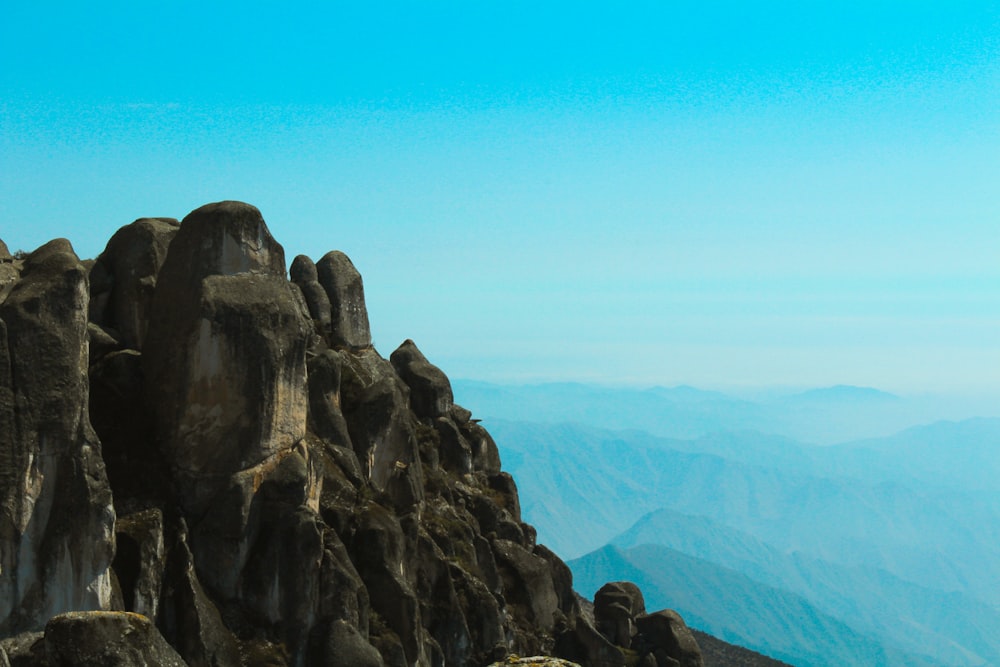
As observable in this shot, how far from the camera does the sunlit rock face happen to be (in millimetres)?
41812

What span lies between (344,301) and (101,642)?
43.5 meters

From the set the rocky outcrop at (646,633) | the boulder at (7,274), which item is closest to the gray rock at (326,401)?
the boulder at (7,274)

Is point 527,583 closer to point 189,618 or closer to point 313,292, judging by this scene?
point 313,292

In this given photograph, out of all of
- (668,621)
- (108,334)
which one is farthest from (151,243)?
(668,621)

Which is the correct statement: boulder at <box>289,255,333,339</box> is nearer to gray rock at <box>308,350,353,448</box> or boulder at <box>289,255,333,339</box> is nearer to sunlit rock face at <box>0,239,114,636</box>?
gray rock at <box>308,350,353,448</box>

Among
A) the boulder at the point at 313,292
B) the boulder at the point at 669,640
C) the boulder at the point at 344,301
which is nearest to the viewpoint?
the boulder at the point at 313,292

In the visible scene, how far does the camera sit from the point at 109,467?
4800 centimetres

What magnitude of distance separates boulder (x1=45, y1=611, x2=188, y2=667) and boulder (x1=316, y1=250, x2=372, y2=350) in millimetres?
40101

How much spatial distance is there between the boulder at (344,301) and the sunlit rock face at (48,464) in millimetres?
25710

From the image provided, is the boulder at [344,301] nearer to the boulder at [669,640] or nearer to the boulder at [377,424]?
the boulder at [377,424]

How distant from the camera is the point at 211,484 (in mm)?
48656

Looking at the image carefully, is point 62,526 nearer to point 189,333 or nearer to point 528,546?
point 189,333

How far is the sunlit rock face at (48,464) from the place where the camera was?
4181cm

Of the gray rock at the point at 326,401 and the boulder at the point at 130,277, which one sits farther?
the gray rock at the point at 326,401
